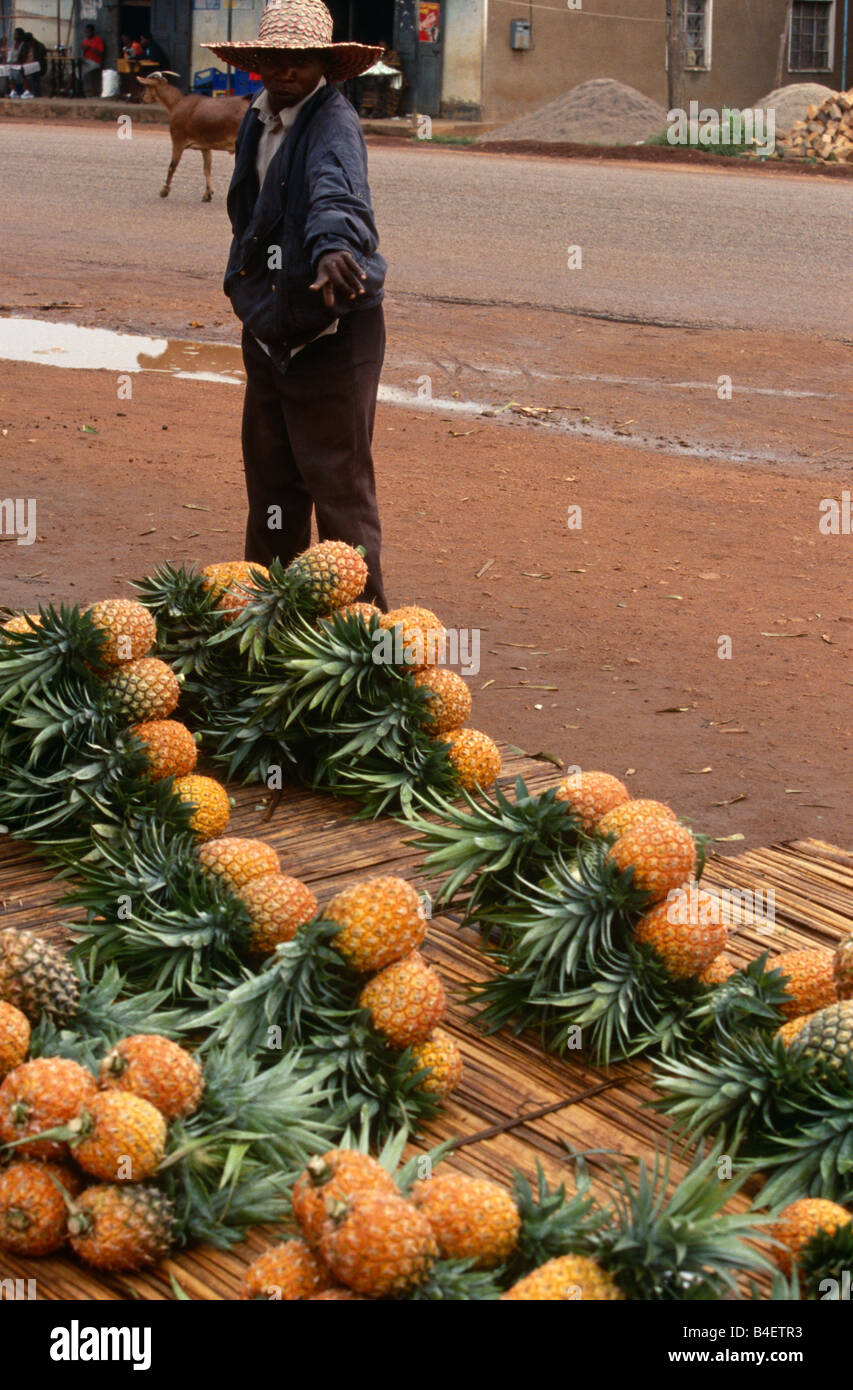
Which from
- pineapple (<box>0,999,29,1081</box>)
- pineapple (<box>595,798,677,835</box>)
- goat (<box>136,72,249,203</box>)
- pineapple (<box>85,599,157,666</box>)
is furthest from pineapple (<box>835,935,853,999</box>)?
goat (<box>136,72,249,203</box>)

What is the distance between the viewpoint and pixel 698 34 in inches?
1346

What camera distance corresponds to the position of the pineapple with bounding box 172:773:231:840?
11.5ft

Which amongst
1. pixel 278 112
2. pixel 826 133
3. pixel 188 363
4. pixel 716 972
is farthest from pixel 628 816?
pixel 826 133

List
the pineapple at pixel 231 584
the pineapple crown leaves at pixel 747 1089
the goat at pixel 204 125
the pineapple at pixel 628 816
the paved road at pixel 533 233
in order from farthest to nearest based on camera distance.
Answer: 1. the goat at pixel 204 125
2. the paved road at pixel 533 233
3. the pineapple at pixel 231 584
4. the pineapple at pixel 628 816
5. the pineapple crown leaves at pixel 747 1089

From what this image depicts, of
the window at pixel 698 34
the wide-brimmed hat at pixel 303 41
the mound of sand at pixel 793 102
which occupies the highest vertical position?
the window at pixel 698 34

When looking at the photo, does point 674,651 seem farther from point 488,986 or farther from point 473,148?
point 473,148

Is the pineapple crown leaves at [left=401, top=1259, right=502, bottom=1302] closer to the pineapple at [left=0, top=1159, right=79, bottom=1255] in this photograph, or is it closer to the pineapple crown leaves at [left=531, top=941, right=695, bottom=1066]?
the pineapple at [left=0, top=1159, right=79, bottom=1255]

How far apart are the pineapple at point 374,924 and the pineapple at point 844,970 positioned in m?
0.78

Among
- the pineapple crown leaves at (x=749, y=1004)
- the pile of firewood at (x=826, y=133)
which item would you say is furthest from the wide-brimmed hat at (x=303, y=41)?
the pile of firewood at (x=826, y=133)

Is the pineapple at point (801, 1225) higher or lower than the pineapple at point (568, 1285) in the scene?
lower

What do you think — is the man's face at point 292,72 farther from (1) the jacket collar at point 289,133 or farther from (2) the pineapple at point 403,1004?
(2) the pineapple at point 403,1004

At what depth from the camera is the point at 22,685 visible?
3703mm

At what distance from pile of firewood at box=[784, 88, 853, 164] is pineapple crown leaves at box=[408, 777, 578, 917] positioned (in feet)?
84.7

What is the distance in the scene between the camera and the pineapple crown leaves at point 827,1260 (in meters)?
2.15
